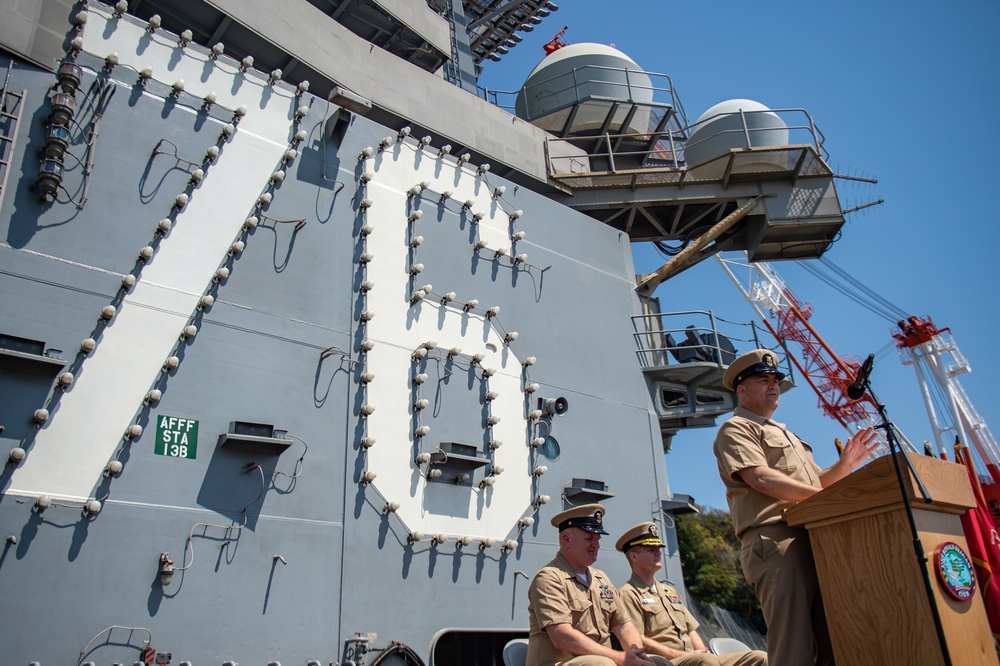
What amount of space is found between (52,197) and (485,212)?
4378 millimetres

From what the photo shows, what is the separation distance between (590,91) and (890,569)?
1088 centimetres

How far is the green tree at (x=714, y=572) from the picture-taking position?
25391mm

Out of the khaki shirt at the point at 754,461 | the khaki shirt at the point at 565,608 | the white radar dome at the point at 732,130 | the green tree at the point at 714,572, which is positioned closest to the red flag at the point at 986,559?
the khaki shirt at the point at 754,461

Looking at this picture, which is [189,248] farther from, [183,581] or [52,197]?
[183,581]

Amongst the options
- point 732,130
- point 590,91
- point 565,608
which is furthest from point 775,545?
point 590,91

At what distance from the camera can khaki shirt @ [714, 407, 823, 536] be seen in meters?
3.56

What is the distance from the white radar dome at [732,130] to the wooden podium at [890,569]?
29.0 ft

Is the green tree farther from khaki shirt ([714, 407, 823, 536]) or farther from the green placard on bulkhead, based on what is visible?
khaki shirt ([714, 407, 823, 536])

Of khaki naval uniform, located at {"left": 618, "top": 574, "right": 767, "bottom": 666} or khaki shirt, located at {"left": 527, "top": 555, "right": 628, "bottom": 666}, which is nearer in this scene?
khaki shirt, located at {"left": 527, "top": 555, "right": 628, "bottom": 666}

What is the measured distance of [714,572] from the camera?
1019 inches

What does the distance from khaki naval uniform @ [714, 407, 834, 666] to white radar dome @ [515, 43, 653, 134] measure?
947 cm

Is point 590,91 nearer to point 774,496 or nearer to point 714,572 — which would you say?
point 774,496

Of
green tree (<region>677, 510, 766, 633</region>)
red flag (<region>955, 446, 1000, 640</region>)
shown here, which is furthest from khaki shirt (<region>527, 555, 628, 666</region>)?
green tree (<region>677, 510, 766, 633</region>)

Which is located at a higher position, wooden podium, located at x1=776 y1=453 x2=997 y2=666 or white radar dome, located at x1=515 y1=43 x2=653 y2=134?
white radar dome, located at x1=515 y1=43 x2=653 y2=134
